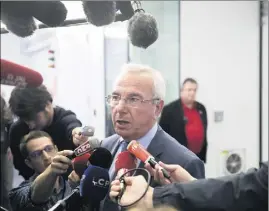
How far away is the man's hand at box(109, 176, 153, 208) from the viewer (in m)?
0.73

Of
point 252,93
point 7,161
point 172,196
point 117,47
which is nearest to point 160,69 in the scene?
point 117,47

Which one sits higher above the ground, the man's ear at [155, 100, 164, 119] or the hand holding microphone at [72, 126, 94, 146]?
the man's ear at [155, 100, 164, 119]

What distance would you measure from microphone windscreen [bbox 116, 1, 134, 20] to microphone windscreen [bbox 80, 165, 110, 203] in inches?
15.4

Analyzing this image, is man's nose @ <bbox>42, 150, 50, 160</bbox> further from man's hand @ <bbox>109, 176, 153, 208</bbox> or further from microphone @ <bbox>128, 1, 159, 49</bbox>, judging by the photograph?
microphone @ <bbox>128, 1, 159, 49</bbox>

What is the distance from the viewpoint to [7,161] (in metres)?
0.89

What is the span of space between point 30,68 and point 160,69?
34cm

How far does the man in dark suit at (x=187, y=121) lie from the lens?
0.92 metres

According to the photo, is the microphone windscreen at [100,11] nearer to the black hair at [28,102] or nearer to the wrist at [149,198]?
the black hair at [28,102]

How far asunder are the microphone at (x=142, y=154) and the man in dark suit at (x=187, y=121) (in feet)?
0.43

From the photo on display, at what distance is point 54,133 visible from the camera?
0.88 m

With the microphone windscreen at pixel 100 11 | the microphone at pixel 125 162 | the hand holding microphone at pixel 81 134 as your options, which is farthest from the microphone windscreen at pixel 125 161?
the microphone windscreen at pixel 100 11

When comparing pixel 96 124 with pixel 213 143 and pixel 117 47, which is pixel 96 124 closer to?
pixel 117 47

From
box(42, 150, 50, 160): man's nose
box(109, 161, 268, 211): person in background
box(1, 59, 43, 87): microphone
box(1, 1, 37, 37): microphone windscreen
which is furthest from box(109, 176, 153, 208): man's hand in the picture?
box(1, 1, 37, 37): microphone windscreen

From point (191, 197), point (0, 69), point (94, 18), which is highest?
point (94, 18)
